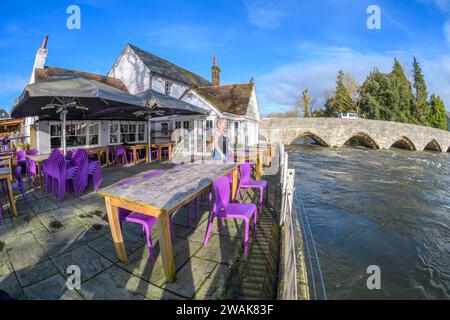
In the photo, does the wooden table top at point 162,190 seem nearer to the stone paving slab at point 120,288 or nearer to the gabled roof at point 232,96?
the stone paving slab at point 120,288

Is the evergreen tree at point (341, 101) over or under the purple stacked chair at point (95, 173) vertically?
over

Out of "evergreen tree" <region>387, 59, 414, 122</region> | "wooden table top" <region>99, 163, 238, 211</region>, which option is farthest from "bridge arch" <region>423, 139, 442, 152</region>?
"wooden table top" <region>99, 163, 238, 211</region>

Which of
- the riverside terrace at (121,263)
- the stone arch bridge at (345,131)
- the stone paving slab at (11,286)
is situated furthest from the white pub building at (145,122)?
the stone arch bridge at (345,131)

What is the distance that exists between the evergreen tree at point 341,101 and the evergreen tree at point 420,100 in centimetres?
994

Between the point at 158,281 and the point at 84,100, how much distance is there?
5.85 metres

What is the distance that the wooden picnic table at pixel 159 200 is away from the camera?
1997 millimetres

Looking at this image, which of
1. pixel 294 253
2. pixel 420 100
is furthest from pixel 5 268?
pixel 420 100

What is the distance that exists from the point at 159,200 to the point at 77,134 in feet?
33.4

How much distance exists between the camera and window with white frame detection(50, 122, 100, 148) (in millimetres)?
9203

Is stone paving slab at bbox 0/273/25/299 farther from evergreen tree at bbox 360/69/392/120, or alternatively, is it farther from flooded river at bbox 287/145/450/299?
evergreen tree at bbox 360/69/392/120

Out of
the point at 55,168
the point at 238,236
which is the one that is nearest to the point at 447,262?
the point at 238,236

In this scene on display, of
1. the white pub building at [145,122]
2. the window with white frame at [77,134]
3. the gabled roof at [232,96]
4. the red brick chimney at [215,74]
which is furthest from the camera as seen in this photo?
the red brick chimney at [215,74]

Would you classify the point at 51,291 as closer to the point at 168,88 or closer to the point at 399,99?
the point at 168,88

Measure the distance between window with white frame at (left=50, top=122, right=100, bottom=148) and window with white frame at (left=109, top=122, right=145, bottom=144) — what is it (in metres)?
0.87
